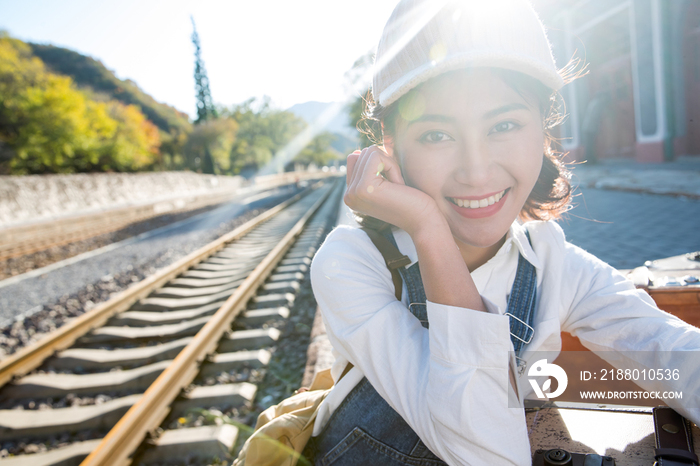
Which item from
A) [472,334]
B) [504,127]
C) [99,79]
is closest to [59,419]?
[472,334]

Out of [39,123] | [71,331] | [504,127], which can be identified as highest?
[39,123]

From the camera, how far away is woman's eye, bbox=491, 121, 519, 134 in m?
1.21

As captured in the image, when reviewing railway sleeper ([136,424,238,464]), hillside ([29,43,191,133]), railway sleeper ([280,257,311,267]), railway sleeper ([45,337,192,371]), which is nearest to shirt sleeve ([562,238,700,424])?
railway sleeper ([136,424,238,464])

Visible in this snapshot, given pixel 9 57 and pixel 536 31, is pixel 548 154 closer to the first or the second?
pixel 536 31

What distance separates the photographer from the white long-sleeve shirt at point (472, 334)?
102 centimetres

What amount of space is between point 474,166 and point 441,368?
544 millimetres

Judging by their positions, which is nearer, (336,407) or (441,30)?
(441,30)

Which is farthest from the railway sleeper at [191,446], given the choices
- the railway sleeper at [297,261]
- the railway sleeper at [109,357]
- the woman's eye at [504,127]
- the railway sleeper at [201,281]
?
the railway sleeper at [297,261]

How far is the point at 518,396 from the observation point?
1.08 meters

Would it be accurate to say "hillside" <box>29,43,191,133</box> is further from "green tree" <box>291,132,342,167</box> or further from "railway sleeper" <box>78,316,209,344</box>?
"railway sleeper" <box>78,316,209,344</box>

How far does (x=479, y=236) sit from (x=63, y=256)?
11.0 metres

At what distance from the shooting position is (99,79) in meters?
81.6

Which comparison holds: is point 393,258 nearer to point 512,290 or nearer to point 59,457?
point 512,290

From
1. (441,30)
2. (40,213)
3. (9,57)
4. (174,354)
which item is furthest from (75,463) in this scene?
(9,57)
